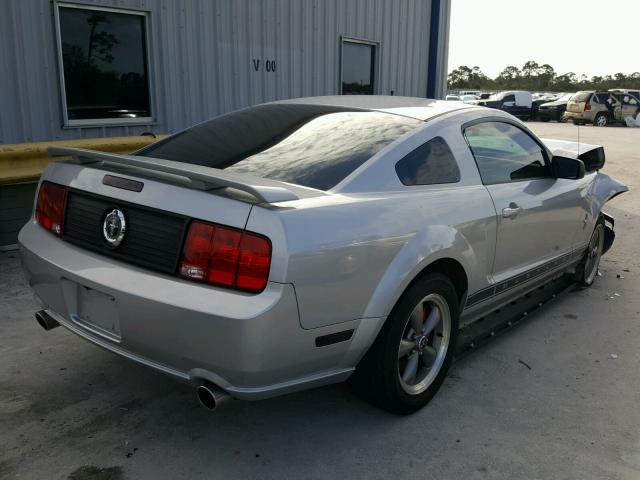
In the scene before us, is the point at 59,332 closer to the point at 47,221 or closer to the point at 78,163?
the point at 47,221

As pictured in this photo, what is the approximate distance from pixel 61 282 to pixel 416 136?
6.05 feet

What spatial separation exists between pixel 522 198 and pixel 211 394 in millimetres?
2289

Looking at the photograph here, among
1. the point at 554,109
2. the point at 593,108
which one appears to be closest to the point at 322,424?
the point at 593,108

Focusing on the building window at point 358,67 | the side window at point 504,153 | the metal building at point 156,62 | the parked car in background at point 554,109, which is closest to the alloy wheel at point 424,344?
the side window at point 504,153

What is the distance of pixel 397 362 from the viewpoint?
2824 millimetres

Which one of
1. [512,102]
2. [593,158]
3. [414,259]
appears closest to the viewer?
[414,259]

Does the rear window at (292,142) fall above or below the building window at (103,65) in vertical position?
below

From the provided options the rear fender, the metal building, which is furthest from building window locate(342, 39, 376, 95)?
the rear fender

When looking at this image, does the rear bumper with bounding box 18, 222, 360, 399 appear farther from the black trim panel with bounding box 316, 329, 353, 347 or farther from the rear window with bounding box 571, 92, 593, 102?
the rear window with bounding box 571, 92, 593, 102

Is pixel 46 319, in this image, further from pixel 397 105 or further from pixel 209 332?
pixel 397 105

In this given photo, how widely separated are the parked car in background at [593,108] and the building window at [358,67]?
20755 mm

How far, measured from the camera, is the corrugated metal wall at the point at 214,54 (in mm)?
5957

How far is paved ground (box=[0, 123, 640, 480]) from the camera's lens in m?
2.59

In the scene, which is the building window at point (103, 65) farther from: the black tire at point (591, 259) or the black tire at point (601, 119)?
the black tire at point (601, 119)
